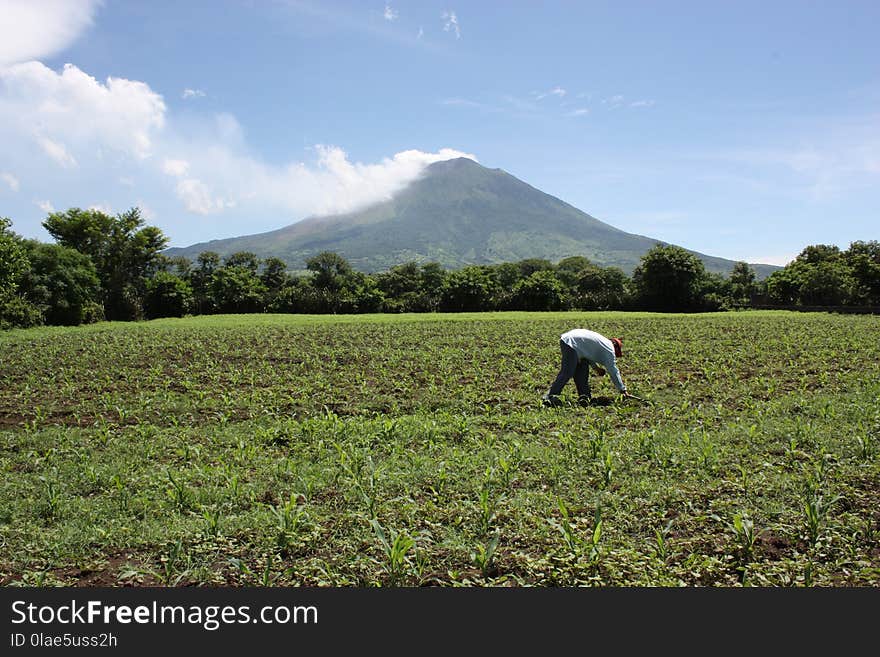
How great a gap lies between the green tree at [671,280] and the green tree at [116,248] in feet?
173

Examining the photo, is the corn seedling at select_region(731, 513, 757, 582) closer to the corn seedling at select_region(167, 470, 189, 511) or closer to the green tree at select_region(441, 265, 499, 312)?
the corn seedling at select_region(167, 470, 189, 511)

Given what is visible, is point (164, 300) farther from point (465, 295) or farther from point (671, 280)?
point (671, 280)

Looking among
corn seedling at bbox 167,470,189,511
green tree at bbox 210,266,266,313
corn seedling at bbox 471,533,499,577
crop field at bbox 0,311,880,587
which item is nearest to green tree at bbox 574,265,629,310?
green tree at bbox 210,266,266,313

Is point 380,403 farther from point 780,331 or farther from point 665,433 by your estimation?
point 780,331

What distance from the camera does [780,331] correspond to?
24.0 meters

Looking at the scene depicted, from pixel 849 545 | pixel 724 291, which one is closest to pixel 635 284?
pixel 724 291

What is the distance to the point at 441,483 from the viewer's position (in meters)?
5.80

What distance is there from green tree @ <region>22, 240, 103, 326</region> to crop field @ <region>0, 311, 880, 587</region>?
28171mm

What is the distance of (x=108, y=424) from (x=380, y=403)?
487cm

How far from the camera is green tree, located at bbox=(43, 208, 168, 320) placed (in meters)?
48.5

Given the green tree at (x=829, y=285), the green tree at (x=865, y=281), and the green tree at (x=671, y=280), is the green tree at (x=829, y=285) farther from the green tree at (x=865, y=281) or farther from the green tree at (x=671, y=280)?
the green tree at (x=671, y=280)

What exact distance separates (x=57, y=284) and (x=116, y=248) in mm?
17091

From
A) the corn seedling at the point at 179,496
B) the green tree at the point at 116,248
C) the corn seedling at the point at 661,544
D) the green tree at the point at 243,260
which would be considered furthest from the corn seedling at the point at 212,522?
the green tree at the point at 243,260

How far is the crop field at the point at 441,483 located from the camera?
164 inches
